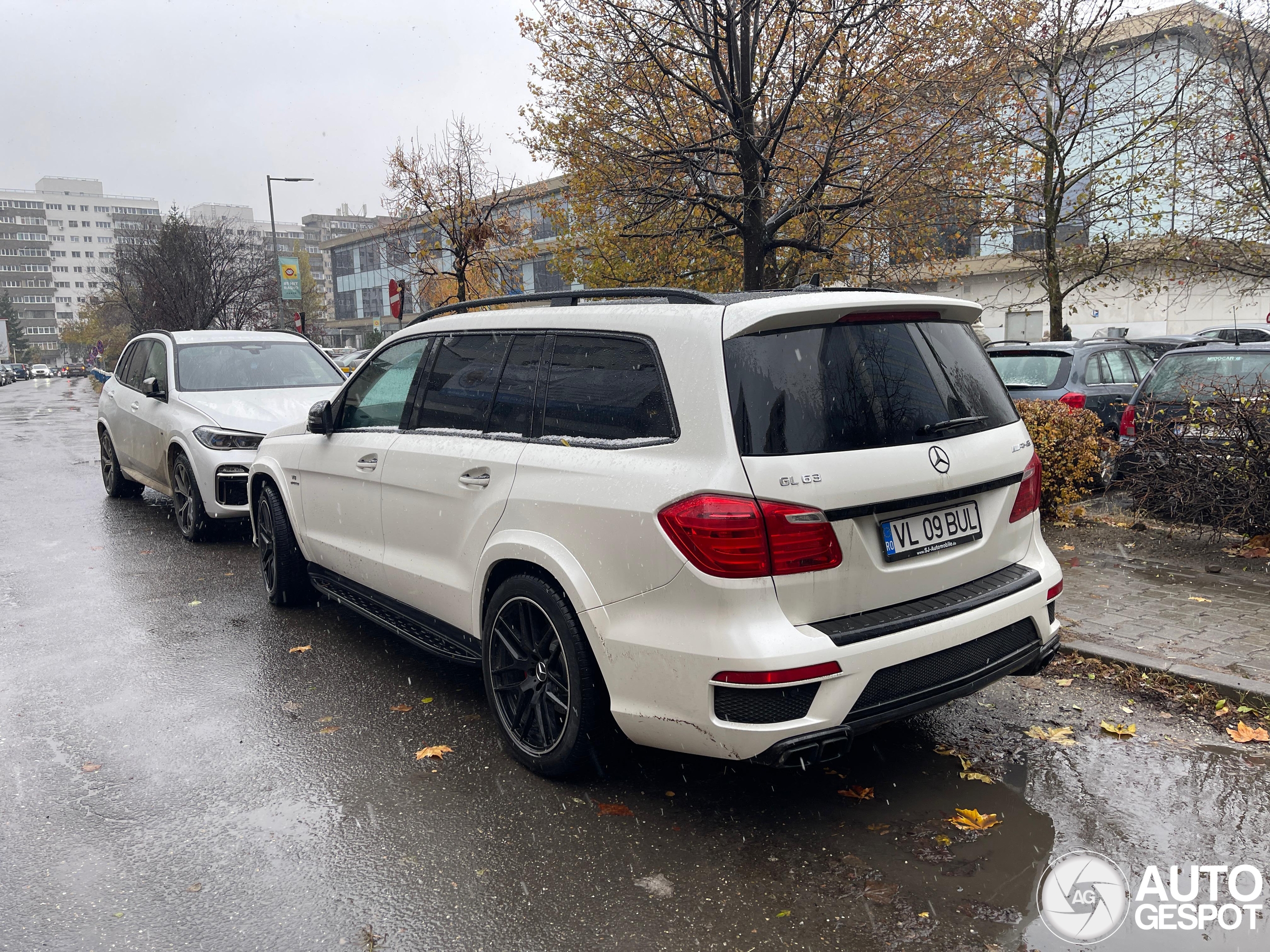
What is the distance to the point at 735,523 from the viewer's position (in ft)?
9.69

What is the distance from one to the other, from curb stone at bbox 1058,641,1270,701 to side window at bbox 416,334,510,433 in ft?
8.76

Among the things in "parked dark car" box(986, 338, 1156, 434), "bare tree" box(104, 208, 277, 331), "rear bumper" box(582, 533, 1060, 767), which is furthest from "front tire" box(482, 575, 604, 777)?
"bare tree" box(104, 208, 277, 331)

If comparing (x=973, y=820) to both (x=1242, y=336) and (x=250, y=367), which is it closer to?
(x=250, y=367)

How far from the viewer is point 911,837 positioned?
3.24 meters

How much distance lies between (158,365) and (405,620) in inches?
252

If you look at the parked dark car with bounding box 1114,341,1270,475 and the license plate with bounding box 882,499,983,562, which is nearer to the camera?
the license plate with bounding box 882,499,983,562

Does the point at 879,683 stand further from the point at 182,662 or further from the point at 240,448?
the point at 240,448

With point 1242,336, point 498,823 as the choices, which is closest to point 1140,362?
point 1242,336

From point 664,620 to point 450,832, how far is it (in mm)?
1111

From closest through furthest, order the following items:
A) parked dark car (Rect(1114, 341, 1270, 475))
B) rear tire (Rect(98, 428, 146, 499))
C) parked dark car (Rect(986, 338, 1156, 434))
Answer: parked dark car (Rect(1114, 341, 1270, 475)) → parked dark car (Rect(986, 338, 1156, 434)) → rear tire (Rect(98, 428, 146, 499))

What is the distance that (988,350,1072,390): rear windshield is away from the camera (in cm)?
1047

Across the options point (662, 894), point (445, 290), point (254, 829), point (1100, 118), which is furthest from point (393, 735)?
point (445, 290)

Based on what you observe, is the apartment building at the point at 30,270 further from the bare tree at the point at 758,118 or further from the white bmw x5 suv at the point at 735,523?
the white bmw x5 suv at the point at 735,523

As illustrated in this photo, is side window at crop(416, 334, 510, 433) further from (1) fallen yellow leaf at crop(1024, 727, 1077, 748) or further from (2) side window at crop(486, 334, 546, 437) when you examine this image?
(1) fallen yellow leaf at crop(1024, 727, 1077, 748)
